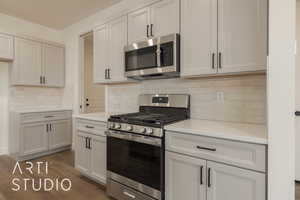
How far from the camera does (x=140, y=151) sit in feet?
6.09

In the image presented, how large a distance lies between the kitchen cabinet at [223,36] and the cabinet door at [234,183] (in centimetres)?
82

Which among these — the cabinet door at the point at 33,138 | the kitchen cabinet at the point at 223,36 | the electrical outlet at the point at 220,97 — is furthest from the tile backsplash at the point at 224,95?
the cabinet door at the point at 33,138

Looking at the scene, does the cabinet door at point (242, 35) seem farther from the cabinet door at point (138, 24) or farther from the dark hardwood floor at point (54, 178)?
the dark hardwood floor at point (54, 178)

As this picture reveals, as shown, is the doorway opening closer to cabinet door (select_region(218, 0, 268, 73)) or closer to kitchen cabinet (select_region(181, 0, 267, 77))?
kitchen cabinet (select_region(181, 0, 267, 77))

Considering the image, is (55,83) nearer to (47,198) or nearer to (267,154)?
(47,198)

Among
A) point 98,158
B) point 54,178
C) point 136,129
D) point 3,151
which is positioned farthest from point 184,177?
point 3,151

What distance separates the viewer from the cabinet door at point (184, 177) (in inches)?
58.8

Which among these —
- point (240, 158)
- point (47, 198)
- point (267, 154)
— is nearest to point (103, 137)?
point (47, 198)

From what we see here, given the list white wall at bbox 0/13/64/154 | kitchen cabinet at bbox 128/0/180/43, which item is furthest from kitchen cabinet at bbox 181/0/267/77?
white wall at bbox 0/13/64/154

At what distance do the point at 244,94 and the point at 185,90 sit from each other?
65 cm

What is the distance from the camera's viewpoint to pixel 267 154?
1.20 m

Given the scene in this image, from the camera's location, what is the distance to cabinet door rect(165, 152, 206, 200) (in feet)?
4.90

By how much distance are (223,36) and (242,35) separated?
16 centimetres

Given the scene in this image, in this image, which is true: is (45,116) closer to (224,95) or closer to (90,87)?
(90,87)
